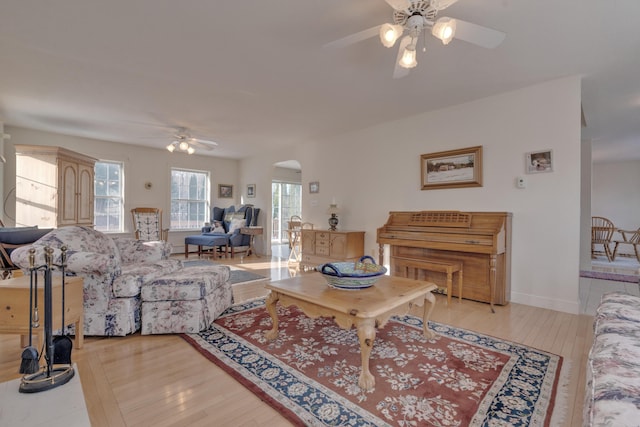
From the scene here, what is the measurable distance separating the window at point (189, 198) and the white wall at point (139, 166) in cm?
16

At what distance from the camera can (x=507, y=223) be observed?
3.29 metres

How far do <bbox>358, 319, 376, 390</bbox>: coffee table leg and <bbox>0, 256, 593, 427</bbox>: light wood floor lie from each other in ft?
1.62

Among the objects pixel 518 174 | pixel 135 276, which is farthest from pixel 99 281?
pixel 518 174

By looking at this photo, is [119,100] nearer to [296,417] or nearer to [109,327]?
[109,327]

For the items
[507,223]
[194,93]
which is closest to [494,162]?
[507,223]

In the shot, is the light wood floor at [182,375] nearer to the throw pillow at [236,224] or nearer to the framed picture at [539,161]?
the framed picture at [539,161]

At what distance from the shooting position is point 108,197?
6.09m

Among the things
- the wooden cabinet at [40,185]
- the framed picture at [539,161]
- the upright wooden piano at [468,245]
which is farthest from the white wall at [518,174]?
the wooden cabinet at [40,185]

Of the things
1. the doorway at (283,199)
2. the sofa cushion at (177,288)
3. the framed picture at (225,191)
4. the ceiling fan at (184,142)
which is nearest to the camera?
the sofa cushion at (177,288)

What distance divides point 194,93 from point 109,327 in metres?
2.58

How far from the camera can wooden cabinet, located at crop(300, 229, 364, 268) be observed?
469cm

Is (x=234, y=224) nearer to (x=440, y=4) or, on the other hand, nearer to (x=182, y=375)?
(x=182, y=375)

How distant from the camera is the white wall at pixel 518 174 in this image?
3.01m

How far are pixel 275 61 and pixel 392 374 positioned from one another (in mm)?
2709
